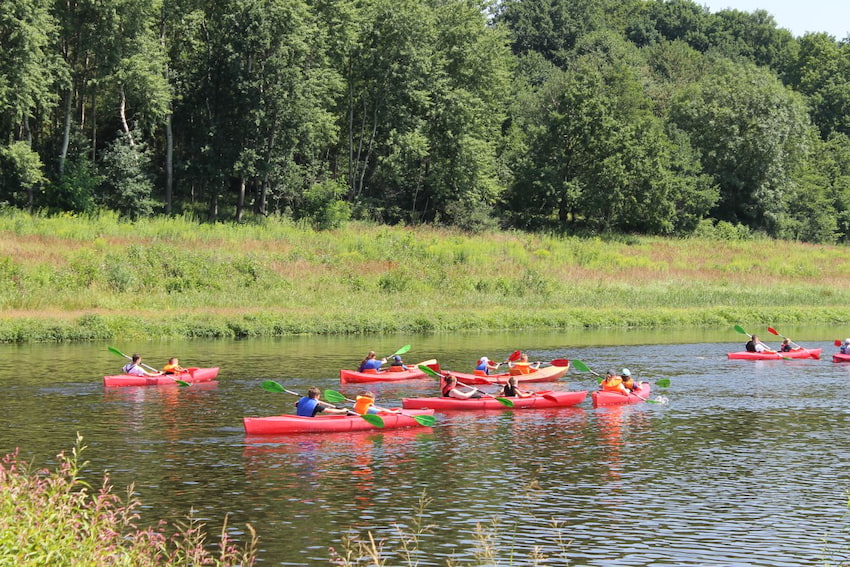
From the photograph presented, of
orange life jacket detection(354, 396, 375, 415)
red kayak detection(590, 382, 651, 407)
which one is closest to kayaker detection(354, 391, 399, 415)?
orange life jacket detection(354, 396, 375, 415)

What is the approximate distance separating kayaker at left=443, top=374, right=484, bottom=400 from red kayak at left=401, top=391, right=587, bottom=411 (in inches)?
5.7

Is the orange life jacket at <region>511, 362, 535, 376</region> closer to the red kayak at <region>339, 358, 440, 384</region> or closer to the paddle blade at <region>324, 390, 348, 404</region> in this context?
the red kayak at <region>339, 358, 440, 384</region>

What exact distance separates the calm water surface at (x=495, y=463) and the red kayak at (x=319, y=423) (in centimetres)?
32

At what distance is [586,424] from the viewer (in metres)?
26.6

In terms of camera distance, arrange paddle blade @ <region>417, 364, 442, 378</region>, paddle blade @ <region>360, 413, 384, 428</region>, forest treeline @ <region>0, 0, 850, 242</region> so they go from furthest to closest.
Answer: forest treeline @ <region>0, 0, 850, 242</region>
paddle blade @ <region>417, 364, 442, 378</region>
paddle blade @ <region>360, 413, 384, 428</region>

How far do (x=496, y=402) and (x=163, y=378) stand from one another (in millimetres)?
10576

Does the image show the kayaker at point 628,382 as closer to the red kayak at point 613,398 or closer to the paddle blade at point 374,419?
the red kayak at point 613,398

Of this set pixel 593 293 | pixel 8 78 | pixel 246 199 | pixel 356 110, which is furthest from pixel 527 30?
pixel 8 78

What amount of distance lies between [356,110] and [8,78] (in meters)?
25.1

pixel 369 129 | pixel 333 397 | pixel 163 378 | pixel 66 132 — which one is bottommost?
pixel 163 378

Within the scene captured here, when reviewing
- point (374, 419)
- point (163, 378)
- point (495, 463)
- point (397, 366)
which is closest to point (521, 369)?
point (397, 366)

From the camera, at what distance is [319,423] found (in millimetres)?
24797

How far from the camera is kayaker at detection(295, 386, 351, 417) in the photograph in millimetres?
24906

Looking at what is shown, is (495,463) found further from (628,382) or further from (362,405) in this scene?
(628,382)
